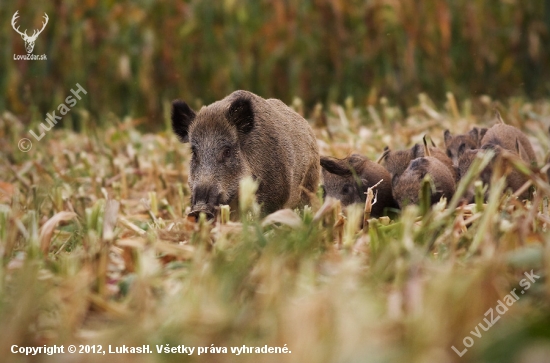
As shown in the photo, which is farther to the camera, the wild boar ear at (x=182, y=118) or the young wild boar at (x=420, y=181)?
the wild boar ear at (x=182, y=118)

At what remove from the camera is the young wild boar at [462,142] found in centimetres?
547

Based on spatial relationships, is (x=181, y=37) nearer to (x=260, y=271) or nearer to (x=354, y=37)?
(x=354, y=37)

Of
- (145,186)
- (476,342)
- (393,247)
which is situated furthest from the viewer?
(145,186)

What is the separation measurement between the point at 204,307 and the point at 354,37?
8839mm

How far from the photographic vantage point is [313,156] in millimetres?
5410

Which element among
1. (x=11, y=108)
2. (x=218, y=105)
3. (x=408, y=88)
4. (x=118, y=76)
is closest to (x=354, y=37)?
(x=408, y=88)

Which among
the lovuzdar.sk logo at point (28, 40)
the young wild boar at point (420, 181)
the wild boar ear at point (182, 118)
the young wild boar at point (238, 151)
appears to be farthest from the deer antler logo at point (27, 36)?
the young wild boar at point (420, 181)

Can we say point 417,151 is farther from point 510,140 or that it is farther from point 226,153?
point 226,153

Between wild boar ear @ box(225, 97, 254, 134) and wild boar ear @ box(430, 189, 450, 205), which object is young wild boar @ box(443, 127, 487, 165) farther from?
wild boar ear @ box(225, 97, 254, 134)

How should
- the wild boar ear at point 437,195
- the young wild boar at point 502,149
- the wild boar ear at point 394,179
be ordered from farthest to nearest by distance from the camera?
the wild boar ear at point 394,179
the young wild boar at point 502,149
the wild boar ear at point 437,195

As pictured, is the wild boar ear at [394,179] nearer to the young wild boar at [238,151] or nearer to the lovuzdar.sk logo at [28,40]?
the young wild boar at [238,151]

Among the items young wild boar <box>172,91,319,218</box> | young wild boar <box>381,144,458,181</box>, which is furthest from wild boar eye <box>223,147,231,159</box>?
young wild boar <box>381,144,458,181</box>

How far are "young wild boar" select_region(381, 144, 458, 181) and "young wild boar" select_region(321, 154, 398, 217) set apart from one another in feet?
0.74

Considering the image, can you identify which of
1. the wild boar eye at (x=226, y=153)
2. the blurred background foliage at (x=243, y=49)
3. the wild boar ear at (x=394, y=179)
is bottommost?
the wild boar ear at (x=394, y=179)
